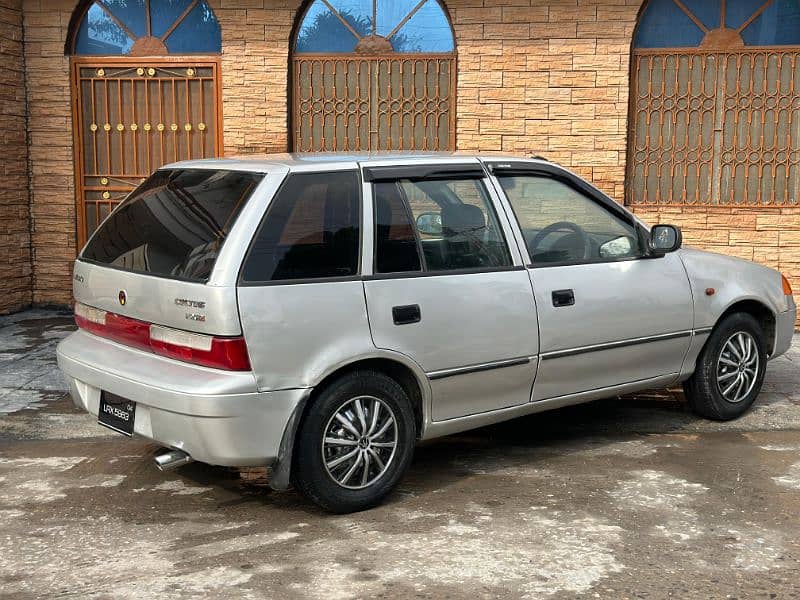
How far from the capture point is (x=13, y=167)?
10.2 metres

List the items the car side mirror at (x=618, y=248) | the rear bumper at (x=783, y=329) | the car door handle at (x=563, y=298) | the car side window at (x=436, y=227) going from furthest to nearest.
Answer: the rear bumper at (x=783, y=329) → the car side mirror at (x=618, y=248) → the car door handle at (x=563, y=298) → the car side window at (x=436, y=227)

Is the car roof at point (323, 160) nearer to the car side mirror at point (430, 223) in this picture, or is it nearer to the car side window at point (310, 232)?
the car side window at point (310, 232)

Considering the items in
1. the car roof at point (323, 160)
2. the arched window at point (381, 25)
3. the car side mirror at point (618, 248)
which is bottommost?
the car side mirror at point (618, 248)

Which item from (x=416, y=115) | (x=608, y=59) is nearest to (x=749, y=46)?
(x=608, y=59)

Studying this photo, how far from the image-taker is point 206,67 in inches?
400

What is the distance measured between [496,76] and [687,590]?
662 centimetres

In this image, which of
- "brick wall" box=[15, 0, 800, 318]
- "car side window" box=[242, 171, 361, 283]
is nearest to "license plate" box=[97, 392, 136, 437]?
"car side window" box=[242, 171, 361, 283]

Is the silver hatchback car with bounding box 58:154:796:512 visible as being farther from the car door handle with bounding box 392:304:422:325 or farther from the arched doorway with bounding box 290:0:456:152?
the arched doorway with bounding box 290:0:456:152

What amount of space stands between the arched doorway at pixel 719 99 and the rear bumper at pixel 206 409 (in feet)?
20.7

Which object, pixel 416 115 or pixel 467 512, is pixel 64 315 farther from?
pixel 467 512

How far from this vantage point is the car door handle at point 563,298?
5.48m

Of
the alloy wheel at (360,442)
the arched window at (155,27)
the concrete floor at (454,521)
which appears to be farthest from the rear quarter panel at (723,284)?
the arched window at (155,27)

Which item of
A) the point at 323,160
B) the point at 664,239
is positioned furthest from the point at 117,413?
the point at 664,239

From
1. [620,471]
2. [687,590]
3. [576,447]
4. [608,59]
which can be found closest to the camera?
[687,590]
